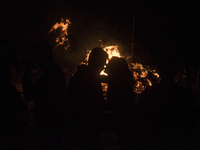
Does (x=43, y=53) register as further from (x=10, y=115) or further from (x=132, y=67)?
(x=132, y=67)

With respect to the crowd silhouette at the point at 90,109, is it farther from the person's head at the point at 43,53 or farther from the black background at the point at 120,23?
the black background at the point at 120,23

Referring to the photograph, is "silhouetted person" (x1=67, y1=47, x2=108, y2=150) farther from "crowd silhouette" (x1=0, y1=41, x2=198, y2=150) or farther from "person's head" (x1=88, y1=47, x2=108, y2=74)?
"person's head" (x1=88, y1=47, x2=108, y2=74)

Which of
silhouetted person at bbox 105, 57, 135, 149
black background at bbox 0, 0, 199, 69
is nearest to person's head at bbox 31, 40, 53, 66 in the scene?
silhouetted person at bbox 105, 57, 135, 149

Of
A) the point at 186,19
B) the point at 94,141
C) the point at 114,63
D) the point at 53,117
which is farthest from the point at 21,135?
the point at 186,19

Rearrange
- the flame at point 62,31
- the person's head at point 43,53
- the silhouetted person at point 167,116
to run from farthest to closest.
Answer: the flame at point 62,31, the person's head at point 43,53, the silhouetted person at point 167,116

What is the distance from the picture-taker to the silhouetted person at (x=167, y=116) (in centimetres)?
234

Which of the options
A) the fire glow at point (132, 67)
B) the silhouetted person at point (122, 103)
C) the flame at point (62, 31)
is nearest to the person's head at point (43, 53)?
the silhouetted person at point (122, 103)

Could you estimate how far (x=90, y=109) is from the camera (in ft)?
8.75

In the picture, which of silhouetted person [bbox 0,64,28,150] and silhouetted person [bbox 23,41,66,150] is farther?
silhouetted person [bbox 0,64,28,150]

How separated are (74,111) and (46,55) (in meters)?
0.86

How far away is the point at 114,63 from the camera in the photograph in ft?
10.1

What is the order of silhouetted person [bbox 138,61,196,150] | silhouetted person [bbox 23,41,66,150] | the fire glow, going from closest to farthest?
silhouetted person [bbox 138,61,196,150]
silhouetted person [bbox 23,41,66,150]
the fire glow

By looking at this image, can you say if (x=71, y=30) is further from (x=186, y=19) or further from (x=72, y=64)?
(x=186, y=19)

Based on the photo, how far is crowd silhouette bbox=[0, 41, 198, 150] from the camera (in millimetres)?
2385
